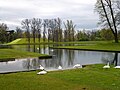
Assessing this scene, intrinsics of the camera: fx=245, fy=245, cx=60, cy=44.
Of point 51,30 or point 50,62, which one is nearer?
point 50,62

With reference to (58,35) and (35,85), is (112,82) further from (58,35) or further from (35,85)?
(58,35)

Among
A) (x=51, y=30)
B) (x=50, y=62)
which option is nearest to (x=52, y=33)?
(x=51, y=30)

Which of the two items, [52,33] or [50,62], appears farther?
[52,33]

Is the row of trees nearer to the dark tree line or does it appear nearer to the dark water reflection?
the dark tree line

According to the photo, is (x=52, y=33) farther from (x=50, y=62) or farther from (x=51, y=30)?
(x=50, y=62)

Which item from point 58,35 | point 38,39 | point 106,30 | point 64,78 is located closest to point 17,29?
point 38,39

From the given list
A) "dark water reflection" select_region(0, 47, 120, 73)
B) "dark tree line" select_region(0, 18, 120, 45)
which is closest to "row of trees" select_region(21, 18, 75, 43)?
"dark tree line" select_region(0, 18, 120, 45)

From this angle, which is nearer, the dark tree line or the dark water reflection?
the dark water reflection

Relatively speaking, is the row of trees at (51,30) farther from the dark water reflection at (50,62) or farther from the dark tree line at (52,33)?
the dark water reflection at (50,62)

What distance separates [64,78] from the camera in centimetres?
1512

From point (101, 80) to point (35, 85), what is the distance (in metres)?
4.04

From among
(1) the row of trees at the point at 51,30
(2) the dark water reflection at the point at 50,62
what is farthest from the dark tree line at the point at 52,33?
(2) the dark water reflection at the point at 50,62

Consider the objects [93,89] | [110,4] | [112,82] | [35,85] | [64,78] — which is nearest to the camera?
[93,89]

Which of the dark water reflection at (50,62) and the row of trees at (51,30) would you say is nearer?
the dark water reflection at (50,62)
